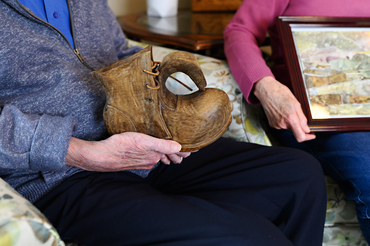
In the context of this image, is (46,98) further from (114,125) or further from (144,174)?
(144,174)

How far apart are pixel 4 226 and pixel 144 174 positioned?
0.41 meters

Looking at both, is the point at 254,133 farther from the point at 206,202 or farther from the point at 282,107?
the point at 206,202

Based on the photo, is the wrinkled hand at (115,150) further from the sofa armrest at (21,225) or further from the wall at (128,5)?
the wall at (128,5)

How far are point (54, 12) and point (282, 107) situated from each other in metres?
0.69

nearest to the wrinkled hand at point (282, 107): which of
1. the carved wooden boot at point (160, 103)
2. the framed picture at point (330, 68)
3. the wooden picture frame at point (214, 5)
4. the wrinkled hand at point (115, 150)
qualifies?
the framed picture at point (330, 68)

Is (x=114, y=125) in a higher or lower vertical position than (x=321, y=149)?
Result: higher

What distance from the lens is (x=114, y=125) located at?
63cm

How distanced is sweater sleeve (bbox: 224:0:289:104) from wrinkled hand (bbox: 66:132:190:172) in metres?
0.43

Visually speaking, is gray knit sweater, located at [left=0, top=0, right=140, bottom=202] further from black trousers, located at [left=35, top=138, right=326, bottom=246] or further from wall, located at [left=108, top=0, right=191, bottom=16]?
wall, located at [left=108, top=0, right=191, bottom=16]

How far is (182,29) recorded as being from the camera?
55.4 inches

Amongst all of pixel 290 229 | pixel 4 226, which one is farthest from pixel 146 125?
pixel 290 229

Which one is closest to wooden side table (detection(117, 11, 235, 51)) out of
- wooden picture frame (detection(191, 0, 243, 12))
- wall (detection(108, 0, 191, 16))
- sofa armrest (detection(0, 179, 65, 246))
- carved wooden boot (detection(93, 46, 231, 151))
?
wooden picture frame (detection(191, 0, 243, 12))

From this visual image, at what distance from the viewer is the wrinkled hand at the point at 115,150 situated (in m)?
0.62

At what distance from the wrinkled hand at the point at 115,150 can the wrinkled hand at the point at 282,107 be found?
0.39 m
